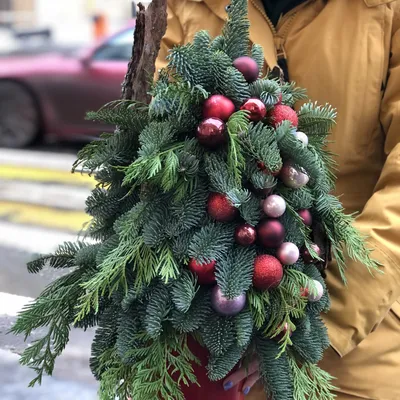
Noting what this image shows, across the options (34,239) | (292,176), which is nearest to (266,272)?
(292,176)

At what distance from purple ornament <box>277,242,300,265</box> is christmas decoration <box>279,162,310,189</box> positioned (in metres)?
0.10

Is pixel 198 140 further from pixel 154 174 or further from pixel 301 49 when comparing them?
pixel 301 49

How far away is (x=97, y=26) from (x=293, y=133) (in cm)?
1502

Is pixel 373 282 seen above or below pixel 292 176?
below

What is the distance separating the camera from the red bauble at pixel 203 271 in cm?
98

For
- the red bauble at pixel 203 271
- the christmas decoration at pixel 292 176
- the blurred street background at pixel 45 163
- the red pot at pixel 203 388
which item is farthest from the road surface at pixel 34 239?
the christmas decoration at pixel 292 176

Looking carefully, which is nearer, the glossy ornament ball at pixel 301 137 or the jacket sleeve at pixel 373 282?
the glossy ornament ball at pixel 301 137

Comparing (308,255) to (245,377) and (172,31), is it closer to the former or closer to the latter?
(245,377)

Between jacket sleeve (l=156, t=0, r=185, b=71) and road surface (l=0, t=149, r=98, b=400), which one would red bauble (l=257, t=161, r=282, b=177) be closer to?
jacket sleeve (l=156, t=0, r=185, b=71)

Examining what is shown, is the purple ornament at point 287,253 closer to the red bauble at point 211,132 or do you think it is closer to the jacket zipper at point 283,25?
the red bauble at point 211,132

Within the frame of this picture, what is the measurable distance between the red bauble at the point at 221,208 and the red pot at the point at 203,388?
0.73 feet

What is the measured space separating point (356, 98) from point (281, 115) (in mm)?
Result: 251

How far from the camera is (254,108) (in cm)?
102

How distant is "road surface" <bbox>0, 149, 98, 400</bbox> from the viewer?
252 cm
